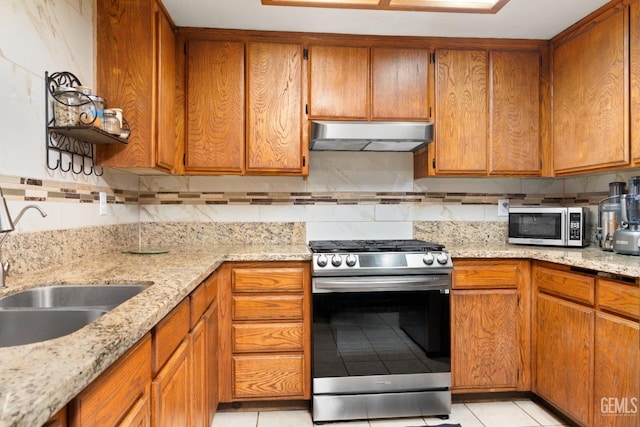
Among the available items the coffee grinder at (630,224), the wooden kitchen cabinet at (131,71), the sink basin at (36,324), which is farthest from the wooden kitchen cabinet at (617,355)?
the wooden kitchen cabinet at (131,71)

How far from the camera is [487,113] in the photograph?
96.6 inches

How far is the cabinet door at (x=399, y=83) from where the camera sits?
7.84ft

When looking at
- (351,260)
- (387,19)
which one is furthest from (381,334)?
(387,19)

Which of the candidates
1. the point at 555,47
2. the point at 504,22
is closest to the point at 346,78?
the point at 504,22

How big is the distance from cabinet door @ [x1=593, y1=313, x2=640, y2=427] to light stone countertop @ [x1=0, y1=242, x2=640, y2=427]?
251 mm

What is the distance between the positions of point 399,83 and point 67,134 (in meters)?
1.88

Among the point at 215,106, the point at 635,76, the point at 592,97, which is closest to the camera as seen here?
the point at 635,76

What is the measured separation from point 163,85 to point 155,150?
37 cm

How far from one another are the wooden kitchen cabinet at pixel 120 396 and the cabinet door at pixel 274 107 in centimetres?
152

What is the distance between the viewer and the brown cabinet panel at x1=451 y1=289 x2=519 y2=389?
2.16m

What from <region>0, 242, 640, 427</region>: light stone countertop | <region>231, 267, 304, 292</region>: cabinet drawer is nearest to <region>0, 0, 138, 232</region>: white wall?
<region>0, 242, 640, 427</region>: light stone countertop

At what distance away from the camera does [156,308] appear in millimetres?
984

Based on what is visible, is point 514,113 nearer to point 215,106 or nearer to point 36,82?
point 215,106

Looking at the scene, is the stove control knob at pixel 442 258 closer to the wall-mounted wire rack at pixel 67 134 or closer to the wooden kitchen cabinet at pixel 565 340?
the wooden kitchen cabinet at pixel 565 340
